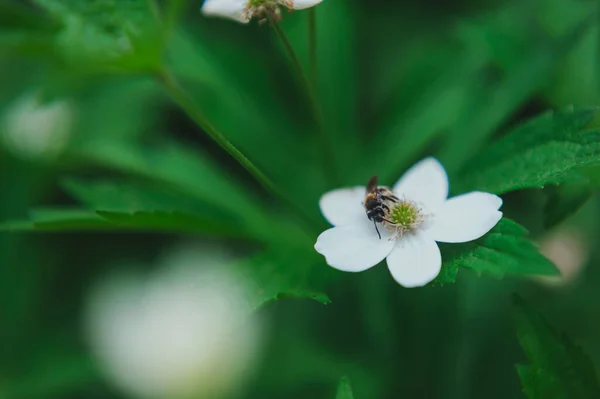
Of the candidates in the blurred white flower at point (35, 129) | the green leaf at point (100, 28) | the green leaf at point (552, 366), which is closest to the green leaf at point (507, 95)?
the green leaf at point (552, 366)

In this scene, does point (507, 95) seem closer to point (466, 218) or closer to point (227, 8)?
point (466, 218)

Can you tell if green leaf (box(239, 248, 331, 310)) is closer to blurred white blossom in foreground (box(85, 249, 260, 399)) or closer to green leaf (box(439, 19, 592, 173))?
blurred white blossom in foreground (box(85, 249, 260, 399))

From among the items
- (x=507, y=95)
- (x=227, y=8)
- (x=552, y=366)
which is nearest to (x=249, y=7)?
(x=227, y=8)

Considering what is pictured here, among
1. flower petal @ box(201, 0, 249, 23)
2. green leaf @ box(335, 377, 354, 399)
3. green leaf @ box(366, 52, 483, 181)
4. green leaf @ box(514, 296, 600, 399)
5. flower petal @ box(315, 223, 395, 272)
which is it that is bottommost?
green leaf @ box(335, 377, 354, 399)

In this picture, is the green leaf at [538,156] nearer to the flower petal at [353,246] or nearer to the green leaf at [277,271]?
the flower petal at [353,246]

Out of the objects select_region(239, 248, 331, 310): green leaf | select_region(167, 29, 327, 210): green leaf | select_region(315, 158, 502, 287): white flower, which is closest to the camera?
select_region(315, 158, 502, 287): white flower

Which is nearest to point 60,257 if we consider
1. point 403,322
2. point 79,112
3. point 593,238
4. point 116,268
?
point 116,268

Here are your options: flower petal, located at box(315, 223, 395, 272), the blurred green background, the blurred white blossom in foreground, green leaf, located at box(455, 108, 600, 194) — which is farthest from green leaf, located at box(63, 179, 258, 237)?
green leaf, located at box(455, 108, 600, 194)
